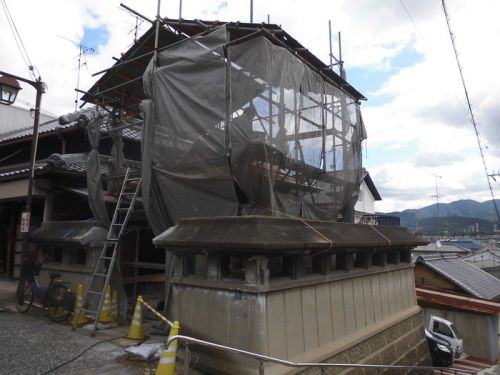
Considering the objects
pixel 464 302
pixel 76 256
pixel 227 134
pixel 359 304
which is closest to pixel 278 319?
pixel 359 304

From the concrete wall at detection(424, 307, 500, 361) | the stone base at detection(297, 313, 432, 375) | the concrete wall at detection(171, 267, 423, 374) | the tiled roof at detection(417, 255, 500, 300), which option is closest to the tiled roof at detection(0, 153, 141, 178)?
the concrete wall at detection(171, 267, 423, 374)

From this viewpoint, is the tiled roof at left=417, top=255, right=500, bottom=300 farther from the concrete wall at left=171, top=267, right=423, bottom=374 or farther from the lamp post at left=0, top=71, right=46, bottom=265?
the lamp post at left=0, top=71, right=46, bottom=265

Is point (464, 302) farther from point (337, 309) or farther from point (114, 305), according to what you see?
point (114, 305)

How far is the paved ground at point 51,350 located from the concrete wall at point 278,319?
1238 mm

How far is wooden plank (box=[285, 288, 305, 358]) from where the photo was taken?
20.3ft

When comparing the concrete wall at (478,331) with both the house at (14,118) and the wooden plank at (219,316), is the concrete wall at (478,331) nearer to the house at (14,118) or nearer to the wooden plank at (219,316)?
the wooden plank at (219,316)

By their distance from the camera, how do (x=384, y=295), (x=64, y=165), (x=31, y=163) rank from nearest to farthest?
(x=384, y=295)
(x=31, y=163)
(x=64, y=165)

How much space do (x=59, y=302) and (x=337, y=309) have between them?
6.39 metres

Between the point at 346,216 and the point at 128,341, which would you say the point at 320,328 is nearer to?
the point at 128,341

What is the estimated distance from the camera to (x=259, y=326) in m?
5.64

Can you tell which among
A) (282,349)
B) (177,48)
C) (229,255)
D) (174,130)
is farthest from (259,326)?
(177,48)

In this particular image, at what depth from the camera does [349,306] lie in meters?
8.14

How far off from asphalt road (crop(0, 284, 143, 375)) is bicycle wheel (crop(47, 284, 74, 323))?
0.23 m

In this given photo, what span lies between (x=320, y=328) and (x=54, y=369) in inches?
178
